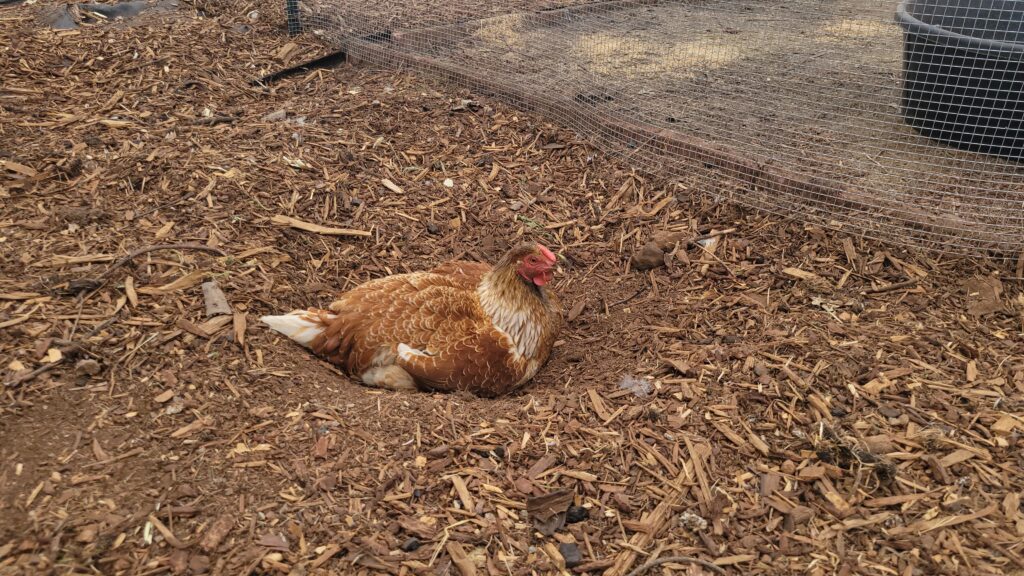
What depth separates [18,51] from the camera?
5324 millimetres

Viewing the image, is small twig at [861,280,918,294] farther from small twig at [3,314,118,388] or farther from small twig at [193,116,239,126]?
small twig at [193,116,239,126]

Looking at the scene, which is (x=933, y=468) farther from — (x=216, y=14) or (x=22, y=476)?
(x=216, y=14)

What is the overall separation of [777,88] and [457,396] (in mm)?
4231

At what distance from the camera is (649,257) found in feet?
13.6

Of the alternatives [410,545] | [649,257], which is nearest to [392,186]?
[649,257]

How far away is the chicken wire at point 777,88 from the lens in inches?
166

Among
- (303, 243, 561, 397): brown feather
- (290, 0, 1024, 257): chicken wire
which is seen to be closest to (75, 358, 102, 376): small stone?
(303, 243, 561, 397): brown feather

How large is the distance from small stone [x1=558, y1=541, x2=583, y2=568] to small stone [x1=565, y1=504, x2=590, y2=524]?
4.8 inches

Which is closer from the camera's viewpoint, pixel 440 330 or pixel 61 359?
pixel 61 359

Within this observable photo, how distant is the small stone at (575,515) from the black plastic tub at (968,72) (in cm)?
377

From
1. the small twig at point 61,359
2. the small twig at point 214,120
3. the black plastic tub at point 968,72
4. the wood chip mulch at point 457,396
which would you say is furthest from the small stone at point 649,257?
the small twig at point 214,120

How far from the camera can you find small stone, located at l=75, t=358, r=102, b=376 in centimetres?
277

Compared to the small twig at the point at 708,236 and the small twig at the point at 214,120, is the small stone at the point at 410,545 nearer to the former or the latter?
the small twig at the point at 708,236

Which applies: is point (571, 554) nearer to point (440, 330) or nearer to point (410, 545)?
point (410, 545)
